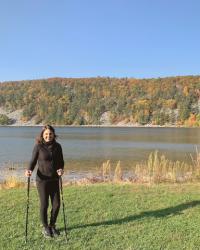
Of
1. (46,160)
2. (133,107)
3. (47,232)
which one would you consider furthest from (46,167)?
(133,107)

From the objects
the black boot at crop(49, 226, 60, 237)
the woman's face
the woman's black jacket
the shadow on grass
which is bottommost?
the shadow on grass

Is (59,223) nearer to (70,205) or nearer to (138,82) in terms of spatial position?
(70,205)

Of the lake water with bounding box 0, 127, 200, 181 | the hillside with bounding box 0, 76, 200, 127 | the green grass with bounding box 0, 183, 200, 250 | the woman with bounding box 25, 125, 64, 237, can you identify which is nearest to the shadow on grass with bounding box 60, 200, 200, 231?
the green grass with bounding box 0, 183, 200, 250

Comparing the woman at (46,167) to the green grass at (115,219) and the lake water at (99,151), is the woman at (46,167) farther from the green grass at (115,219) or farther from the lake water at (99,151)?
the lake water at (99,151)

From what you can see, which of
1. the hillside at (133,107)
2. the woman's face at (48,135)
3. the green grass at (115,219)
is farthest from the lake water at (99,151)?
the hillside at (133,107)

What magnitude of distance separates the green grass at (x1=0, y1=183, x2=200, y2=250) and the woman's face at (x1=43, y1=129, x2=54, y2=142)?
68.8 inches

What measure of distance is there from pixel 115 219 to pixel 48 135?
2427 millimetres

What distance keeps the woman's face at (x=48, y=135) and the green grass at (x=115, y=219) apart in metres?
1.75

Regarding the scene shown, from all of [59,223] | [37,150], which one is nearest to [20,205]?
[59,223]

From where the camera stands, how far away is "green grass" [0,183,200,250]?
22.3ft

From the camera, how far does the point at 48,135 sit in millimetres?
7195

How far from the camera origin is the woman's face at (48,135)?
719 cm

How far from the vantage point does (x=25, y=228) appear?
7.53 metres

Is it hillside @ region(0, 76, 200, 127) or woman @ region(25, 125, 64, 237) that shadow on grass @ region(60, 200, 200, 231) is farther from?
hillside @ region(0, 76, 200, 127)
